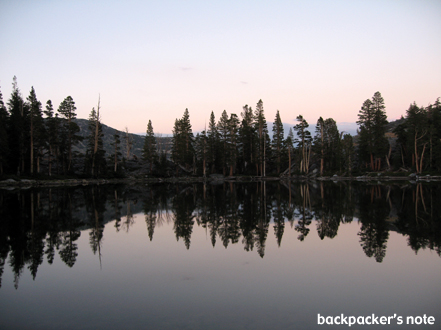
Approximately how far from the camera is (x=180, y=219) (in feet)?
57.3

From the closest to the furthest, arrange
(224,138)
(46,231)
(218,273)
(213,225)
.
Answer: (218,273) → (46,231) → (213,225) → (224,138)

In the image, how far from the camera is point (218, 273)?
8422 mm

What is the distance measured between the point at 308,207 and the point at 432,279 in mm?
14008

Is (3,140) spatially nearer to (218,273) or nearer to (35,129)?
(35,129)

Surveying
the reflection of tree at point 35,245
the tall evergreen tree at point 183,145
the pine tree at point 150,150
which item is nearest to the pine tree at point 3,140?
the pine tree at point 150,150

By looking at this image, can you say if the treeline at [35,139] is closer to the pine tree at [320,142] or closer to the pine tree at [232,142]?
the pine tree at [232,142]

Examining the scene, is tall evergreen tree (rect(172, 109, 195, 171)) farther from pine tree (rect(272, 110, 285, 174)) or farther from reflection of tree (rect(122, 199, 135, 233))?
reflection of tree (rect(122, 199, 135, 233))

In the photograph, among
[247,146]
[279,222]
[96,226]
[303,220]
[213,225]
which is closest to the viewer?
[213,225]

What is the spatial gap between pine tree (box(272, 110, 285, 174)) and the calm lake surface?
207 feet

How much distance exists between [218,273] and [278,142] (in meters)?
74.0

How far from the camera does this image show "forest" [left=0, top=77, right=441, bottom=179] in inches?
2160

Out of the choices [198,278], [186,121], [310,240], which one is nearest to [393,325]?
[198,278]

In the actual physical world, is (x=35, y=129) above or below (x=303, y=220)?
above

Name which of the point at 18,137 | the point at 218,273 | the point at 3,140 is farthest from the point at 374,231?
the point at 18,137
